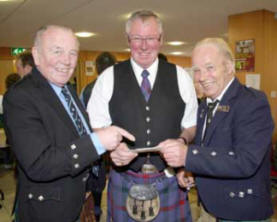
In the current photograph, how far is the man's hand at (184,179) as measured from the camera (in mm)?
1517

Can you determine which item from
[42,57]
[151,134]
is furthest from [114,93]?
[42,57]

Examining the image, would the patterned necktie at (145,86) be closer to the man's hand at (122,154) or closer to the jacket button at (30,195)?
the man's hand at (122,154)

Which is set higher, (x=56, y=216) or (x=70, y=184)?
(x=70, y=184)

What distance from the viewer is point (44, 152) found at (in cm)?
111

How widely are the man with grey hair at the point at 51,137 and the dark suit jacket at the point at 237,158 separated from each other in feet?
1.12

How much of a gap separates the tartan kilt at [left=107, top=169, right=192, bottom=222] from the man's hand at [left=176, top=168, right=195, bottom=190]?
6 centimetres

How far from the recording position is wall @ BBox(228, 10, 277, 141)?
4637 mm

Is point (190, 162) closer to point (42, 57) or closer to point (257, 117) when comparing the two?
point (257, 117)

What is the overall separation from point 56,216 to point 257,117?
0.88 metres

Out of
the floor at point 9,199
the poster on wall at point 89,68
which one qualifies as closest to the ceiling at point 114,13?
the floor at point 9,199

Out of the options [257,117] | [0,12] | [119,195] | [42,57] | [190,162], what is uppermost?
[0,12]

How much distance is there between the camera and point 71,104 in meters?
1.37

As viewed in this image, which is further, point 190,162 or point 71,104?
point 71,104

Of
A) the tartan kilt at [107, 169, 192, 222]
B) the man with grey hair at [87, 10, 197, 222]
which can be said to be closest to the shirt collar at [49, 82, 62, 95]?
the man with grey hair at [87, 10, 197, 222]
